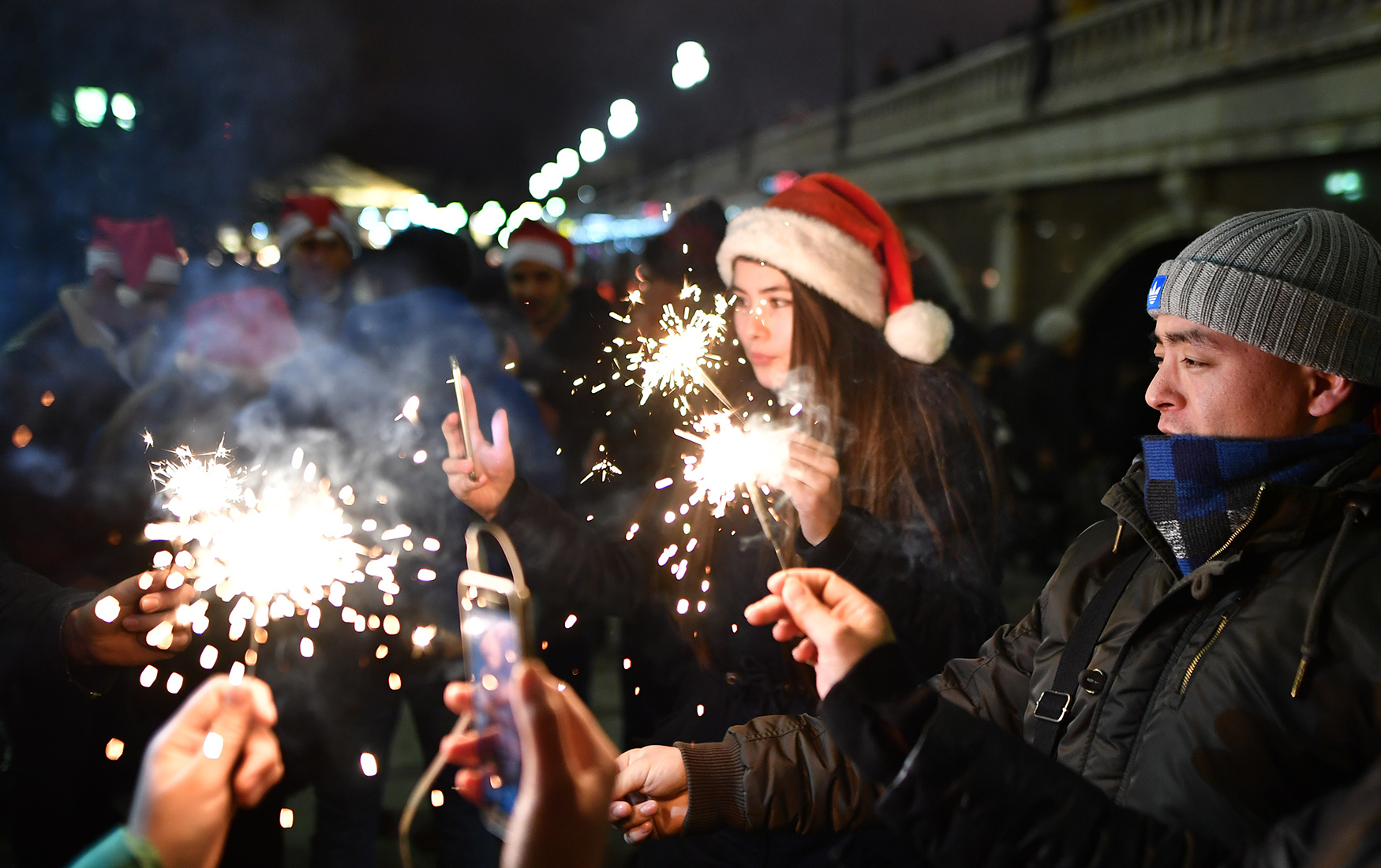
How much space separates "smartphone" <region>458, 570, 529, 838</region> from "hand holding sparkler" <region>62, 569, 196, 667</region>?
3.02 feet

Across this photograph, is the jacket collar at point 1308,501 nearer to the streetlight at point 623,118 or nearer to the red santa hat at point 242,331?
the red santa hat at point 242,331

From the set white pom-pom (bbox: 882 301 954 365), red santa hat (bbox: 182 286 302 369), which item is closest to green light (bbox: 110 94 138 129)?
red santa hat (bbox: 182 286 302 369)

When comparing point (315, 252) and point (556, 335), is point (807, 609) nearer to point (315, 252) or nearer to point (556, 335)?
point (556, 335)

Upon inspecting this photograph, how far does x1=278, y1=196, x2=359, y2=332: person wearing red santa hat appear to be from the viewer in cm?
448

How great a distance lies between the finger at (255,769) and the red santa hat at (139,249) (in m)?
4.04

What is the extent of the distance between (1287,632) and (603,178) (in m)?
26.6

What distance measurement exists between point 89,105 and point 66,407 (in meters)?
1.73

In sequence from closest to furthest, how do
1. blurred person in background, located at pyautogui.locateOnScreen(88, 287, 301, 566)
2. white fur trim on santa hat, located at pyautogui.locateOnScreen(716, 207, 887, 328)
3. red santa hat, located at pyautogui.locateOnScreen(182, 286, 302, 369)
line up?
blurred person in background, located at pyautogui.locateOnScreen(88, 287, 301, 566)
white fur trim on santa hat, located at pyautogui.locateOnScreen(716, 207, 887, 328)
red santa hat, located at pyautogui.locateOnScreen(182, 286, 302, 369)

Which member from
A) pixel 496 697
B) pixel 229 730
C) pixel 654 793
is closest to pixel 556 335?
pixel 654 793

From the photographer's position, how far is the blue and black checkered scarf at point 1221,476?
1.51 meters

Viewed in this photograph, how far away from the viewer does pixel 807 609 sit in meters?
1.53

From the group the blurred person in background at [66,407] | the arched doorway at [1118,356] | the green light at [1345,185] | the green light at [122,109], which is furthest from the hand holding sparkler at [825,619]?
the green light at [1345,185]

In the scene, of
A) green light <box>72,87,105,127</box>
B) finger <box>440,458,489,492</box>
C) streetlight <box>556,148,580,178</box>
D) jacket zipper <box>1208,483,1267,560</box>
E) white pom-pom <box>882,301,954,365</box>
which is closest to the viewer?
jacket zipper <box>1208,483,1267,560</box>

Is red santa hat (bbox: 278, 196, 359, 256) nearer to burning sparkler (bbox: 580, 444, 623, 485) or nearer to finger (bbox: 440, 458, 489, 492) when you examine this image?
burning sparkler (bbox: 580, 444, 623, 485)
